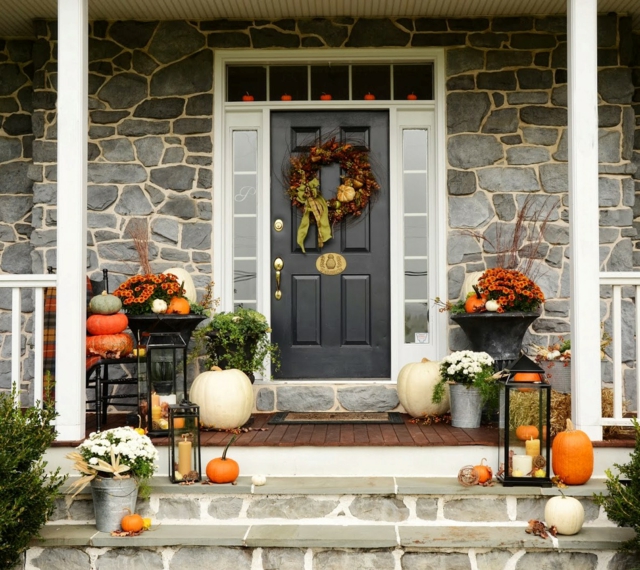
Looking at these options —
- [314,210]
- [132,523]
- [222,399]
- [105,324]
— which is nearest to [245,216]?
[314,210]

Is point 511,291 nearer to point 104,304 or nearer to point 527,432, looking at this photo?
point 527,432

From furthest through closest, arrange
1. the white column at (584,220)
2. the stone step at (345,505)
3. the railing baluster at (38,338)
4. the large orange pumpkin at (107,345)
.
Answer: the large orange pumpkin at (107,345) < the railing baluster at (38,338) < the white column at (584,220) < the stone step at (345,505)

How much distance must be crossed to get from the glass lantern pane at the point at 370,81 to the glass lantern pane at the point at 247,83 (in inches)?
26.2

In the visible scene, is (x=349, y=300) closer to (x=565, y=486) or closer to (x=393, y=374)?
(x=393, y=374)

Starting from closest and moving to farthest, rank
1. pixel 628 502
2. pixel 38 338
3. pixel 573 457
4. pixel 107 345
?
pixel 628 502 < pixel 573 457 < pixel 38 338 < pixel 107 345

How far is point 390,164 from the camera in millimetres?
5859

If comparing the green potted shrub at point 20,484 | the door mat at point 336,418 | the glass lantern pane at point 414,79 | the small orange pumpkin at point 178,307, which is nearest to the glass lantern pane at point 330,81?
the glass lantern pane at point 414,79

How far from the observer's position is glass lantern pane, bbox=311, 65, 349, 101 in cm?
593

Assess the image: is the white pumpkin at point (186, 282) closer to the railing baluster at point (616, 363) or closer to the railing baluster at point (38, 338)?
the railing baluster at point (38, 338)

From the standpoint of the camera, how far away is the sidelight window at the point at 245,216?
589cm

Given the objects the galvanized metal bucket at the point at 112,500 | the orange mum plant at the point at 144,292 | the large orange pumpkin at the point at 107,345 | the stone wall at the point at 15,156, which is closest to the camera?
the galvanized metal bucket at the point at 112,500

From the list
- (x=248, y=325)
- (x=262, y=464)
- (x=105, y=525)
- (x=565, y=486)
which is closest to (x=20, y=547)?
(x=105, y=525)

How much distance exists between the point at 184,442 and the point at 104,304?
1.26 m

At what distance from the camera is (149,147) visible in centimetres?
583
